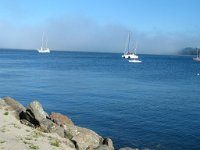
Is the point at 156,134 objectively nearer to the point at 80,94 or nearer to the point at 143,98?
the point at 143,98

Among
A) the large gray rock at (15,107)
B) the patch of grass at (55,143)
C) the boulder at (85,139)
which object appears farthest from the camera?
the large gray rock at (15,107)

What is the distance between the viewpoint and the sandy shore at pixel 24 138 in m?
24.0

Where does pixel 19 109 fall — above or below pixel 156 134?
above

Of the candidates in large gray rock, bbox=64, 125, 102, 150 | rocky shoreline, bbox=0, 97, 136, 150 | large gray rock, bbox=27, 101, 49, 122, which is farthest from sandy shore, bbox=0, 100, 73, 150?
large gray rock, bbox=64, 125, 102, 150

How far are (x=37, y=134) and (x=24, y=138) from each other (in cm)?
182

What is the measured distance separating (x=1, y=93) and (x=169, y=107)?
30225mm

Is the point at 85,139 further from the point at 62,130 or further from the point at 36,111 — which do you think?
the point at 36,111

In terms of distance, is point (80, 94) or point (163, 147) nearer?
point (163, 147)

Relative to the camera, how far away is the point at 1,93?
216ft

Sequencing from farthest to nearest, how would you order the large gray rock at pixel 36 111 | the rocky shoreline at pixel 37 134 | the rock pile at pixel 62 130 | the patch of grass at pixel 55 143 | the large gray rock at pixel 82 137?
the large gray rock at pixel 36 111 < the large gray rock at pixel 82 137 < the rock pile at pixel 62 130 < the patch of grass at pixel 55 143 < the rocky shoreline at pixel 37 134

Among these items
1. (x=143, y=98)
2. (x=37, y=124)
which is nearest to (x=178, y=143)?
(x=37, y=124)

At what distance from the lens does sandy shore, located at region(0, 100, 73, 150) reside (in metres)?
24.0

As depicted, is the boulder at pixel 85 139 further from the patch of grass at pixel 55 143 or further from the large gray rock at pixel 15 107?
the large gray rock at pixel 15 107

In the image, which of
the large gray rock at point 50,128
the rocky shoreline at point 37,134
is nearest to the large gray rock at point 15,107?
the rocky shoreline at point 37,134
